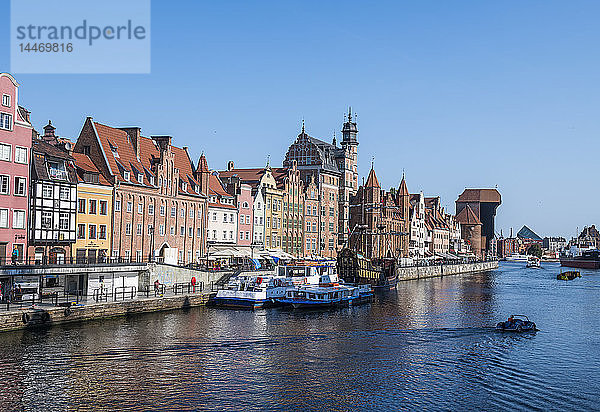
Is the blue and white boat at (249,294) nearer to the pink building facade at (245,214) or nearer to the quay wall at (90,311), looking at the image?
the quay wall at (90,311)

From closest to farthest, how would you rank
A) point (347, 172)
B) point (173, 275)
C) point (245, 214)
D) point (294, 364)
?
point (294, 364), point (173, 275), point (245, 214), point (347, 172)

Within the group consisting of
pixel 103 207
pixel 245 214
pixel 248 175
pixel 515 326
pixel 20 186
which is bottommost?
pixel 515 326

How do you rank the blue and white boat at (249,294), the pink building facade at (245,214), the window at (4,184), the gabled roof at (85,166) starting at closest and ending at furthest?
the window at (4,184)
the blue and white boat at (249,294)
the gabled roof at (85,166)
the pink building facade at (245,214)

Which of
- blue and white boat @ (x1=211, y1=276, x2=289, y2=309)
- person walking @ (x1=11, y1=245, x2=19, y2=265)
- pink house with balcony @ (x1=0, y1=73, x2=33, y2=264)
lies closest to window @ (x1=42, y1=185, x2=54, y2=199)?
pink house with balcony @ (x1=0, y1=73, x2=33, y2=264)

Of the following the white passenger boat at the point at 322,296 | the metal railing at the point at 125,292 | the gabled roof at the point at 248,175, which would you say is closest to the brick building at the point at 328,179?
the gabled roof at the point at 248,175

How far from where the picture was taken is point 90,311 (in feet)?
211

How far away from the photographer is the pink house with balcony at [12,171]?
70812 mm

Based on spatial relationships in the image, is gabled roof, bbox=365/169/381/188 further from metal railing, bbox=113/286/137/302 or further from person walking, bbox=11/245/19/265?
person walking, bbox=11/245/19/265

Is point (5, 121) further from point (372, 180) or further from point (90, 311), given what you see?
point (372, 180)

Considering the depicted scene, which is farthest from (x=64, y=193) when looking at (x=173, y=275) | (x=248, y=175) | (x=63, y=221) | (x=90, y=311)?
(x=248, y=175)

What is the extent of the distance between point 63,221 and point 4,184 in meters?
8.60

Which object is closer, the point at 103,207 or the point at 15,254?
the point at 15,254

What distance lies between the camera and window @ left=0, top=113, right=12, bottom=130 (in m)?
70.8

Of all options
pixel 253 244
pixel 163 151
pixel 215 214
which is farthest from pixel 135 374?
pixel 253 244
